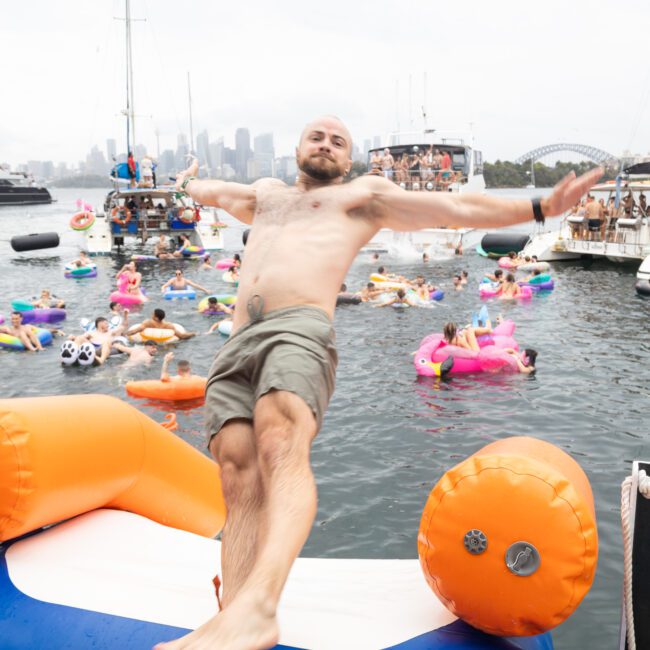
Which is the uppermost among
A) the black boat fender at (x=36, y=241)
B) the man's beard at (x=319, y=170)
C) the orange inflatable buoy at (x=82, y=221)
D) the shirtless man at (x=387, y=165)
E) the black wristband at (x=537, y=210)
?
the shirtless man at (x=387, y=165)

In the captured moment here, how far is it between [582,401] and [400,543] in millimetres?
5804

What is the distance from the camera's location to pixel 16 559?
3.25 metres

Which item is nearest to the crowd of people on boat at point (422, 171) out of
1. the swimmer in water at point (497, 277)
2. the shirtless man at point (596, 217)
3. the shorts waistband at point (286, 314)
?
the shirtless man at point (596, 217)

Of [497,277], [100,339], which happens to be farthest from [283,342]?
[497,277]

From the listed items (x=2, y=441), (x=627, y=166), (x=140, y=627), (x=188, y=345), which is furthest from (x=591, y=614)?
(x=627, y=166)

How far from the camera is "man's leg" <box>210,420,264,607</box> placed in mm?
2416

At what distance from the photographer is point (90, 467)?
3.52m

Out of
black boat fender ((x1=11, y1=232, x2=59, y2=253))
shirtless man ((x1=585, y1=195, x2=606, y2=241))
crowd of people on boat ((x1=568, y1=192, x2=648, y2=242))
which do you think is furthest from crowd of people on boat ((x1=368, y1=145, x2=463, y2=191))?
black boat fender ((x1=11, y1=232, x2=59, y2=253))

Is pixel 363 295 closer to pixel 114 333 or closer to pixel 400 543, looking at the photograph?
pixel 114 333

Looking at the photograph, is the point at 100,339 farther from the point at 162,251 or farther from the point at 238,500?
the point at 162,251

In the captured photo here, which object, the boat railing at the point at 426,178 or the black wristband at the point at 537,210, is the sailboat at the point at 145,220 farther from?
the black wristband at the point at 537,210

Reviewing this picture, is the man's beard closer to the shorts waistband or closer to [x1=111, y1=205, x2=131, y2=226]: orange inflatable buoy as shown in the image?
the shorts waistband

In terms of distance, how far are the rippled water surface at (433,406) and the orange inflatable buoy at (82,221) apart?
12.1m

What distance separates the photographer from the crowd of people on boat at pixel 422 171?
3131 centimetres
